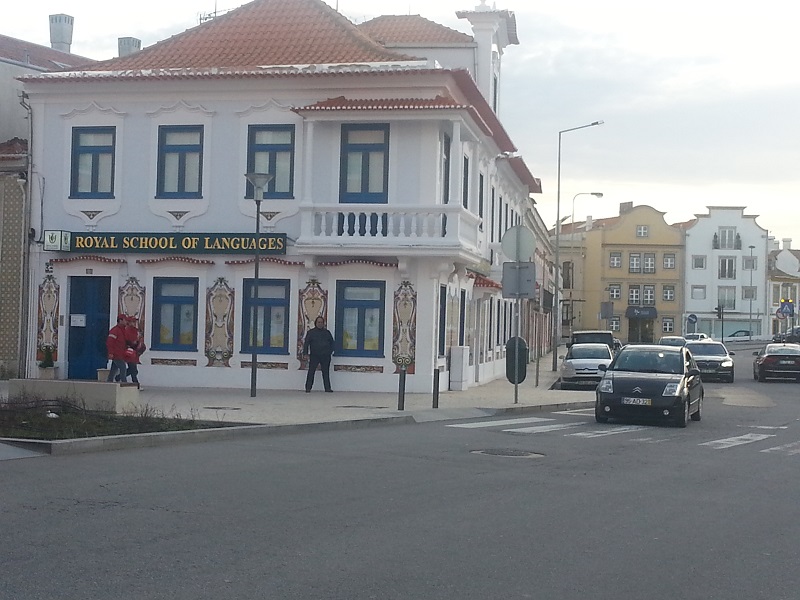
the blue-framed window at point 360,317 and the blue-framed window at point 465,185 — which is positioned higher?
the blue-framed window at point 465,185

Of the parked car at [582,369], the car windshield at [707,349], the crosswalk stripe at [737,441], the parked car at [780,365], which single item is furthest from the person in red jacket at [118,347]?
the parked car at [780,365]

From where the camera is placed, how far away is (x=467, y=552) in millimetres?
7992

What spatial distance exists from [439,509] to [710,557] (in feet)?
8.41

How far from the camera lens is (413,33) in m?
33.2

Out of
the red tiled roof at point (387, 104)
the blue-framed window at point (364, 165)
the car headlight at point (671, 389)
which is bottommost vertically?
the car headlight at point (671, 389)

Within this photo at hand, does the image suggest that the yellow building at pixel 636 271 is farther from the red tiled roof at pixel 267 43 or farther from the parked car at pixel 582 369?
the red tiled roof at pixel 267 43

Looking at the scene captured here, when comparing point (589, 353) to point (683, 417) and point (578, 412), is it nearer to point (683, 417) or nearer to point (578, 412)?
point (578, 412)

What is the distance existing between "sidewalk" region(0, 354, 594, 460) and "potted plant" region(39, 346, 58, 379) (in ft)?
5.27

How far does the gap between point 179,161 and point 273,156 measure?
7.91 feet

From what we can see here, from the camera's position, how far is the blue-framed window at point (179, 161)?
26.8 metres

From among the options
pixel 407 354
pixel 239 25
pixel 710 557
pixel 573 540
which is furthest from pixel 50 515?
pixel 239 25

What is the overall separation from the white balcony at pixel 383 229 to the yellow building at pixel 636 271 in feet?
264

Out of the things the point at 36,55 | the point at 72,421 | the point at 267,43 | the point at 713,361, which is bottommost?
the point at 72,421

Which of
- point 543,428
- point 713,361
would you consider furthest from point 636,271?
point 543,428
